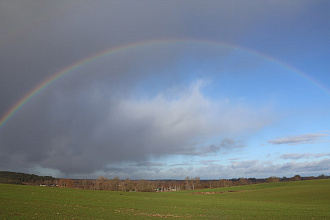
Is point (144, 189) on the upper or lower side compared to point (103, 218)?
lower

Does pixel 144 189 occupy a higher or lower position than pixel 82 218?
lower

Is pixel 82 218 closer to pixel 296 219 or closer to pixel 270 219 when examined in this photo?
pixel 270 219

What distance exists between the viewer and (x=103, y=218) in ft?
84.5

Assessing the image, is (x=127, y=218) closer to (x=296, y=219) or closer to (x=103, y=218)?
(x=103, y=218)

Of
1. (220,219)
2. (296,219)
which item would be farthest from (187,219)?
(296,219)

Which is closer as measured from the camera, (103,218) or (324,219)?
(103,218)

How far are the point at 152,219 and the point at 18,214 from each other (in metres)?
14.0

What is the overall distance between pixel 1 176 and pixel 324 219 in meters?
232

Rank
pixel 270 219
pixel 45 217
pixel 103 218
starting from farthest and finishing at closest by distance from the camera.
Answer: pixel 270 219, pixel 103 218, pixel 45 217

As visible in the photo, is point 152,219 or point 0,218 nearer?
point 0,218

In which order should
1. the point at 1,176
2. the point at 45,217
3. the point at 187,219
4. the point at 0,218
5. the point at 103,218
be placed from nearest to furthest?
the point at 0,218
the point at 45,217
the point at 103,218
the point at 187,219
the point at 1,176

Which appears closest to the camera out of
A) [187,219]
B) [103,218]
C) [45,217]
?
[45,217]

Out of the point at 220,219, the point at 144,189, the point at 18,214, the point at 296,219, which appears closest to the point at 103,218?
A: the point at 18,214

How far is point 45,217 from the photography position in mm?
23422
